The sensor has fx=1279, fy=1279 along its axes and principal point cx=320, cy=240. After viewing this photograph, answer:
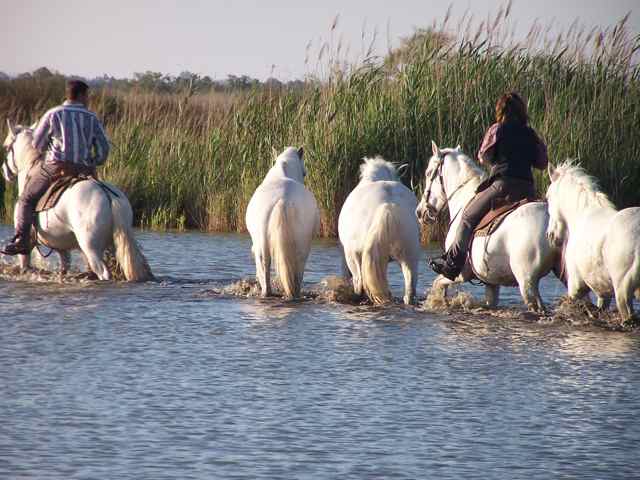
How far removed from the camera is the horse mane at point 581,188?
9.80 metres

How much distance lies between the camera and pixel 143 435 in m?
6.66

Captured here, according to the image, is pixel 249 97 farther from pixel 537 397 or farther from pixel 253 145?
pixel 537 397

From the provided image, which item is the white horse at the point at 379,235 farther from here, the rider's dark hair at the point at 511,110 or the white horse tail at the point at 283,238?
the rider's dark hair at the point at 511,110

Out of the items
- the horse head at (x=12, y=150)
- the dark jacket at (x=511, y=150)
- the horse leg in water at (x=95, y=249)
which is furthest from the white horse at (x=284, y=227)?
the horse head at (x=12, y=150)

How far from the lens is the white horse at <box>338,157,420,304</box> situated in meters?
10.8

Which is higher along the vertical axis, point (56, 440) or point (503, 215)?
point (503, 215)

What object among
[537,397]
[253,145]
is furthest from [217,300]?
[253,145]

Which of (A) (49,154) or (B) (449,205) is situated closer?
(B) (449,205)

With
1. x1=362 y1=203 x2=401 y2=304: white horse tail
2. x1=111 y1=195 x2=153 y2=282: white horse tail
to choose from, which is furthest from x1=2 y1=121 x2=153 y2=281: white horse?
x1=362 y1=203 x2=401 y2=304: white horse tail

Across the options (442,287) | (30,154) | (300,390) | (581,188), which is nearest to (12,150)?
(30,154)

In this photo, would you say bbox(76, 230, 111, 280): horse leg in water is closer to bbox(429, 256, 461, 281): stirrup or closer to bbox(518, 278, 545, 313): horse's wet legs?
bbox(429, 256, 461, 281): stirrup

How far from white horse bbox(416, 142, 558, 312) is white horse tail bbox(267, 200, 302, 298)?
1293 mm

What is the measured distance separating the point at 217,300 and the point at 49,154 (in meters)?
2.39

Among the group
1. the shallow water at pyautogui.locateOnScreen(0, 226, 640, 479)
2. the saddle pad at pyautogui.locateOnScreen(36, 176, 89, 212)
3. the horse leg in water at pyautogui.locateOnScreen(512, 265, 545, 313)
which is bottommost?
the shallow water at pyautogui.locateOnScreen(0, 226, 640, 479)
